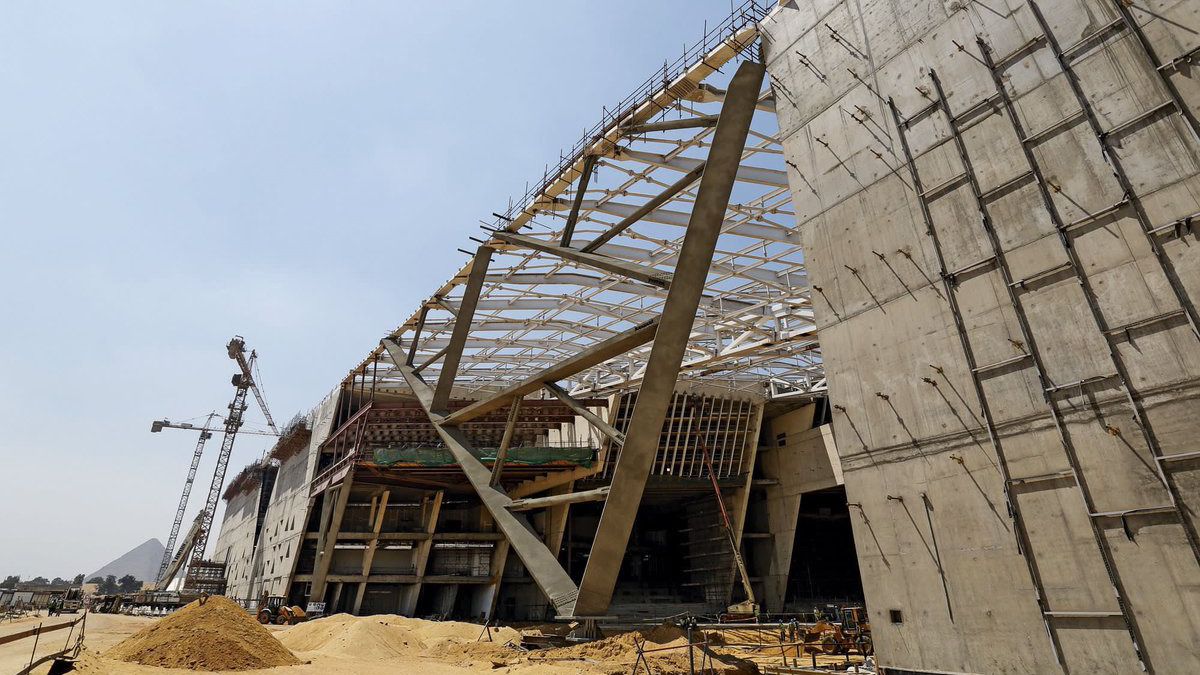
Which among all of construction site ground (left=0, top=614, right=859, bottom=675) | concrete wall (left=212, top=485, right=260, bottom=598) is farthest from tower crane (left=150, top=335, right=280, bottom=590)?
construction site ground (left=0, top=614, right=859, bottom=675)

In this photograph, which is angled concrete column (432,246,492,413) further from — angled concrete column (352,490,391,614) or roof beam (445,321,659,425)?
angled concrete column (352,490,391,614)

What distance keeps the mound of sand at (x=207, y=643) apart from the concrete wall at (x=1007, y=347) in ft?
47.7

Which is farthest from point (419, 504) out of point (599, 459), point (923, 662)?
point (923, 662)

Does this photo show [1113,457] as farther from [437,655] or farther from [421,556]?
[421,556]

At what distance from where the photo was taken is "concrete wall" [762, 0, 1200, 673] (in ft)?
31.0

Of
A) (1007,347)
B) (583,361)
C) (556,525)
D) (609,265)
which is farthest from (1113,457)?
(556,525)

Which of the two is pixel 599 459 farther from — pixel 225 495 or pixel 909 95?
pixel 225 495

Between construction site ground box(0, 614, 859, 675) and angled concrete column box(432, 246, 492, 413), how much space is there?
315 inches

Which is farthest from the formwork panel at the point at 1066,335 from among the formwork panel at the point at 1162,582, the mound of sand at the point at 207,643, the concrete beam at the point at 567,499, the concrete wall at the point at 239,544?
the concrete wall at the point at 239,544

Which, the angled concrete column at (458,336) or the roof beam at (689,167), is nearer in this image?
the roof beam at (689,167)

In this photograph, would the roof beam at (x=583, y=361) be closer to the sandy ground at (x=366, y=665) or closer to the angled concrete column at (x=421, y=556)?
the sandy ground at (x=366, y=665)

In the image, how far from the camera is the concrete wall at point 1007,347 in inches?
372

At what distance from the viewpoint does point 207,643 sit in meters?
15.7

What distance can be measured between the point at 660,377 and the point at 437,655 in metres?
11.9
